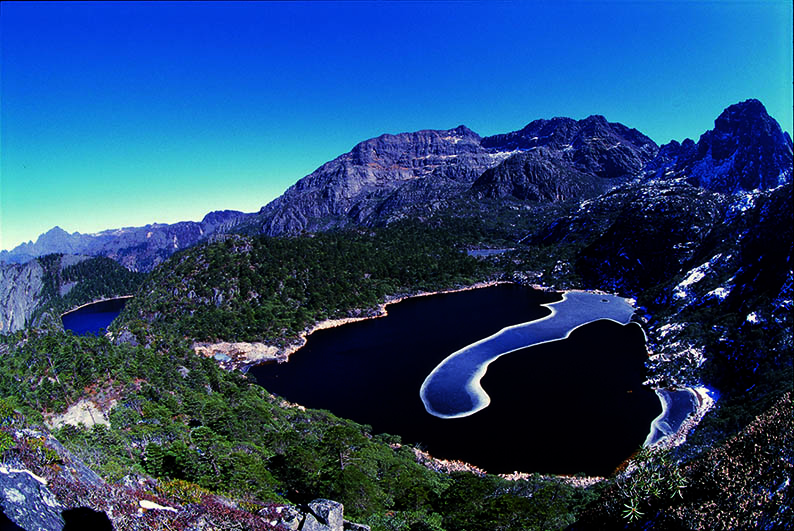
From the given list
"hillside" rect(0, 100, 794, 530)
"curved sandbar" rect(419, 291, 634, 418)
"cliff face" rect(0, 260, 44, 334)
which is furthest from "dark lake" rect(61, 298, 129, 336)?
"curved sandbar" rect(419, 291, 634, 418)

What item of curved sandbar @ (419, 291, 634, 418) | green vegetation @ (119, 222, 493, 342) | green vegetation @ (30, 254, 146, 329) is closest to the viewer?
curved sandbar @ (419, 291, 634, 418)

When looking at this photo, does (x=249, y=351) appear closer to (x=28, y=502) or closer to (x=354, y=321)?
(x=354, y=321)

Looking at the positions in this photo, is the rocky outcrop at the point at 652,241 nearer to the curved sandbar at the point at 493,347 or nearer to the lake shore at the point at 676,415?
the curved sandbar at the point at 493,347

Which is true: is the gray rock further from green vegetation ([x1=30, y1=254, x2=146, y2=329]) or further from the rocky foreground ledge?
green vegetation ([x1=30, y1=254, x2=146, y2=329])

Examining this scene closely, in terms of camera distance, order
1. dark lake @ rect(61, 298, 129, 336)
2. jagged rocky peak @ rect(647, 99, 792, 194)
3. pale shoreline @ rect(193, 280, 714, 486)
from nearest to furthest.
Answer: pale shoreline @ rect(193, 280, 714, 486) → jagged rocky peak @ rect(647, 99, 792, 194) → dark lake @ rect(61, 298, 129, 336)

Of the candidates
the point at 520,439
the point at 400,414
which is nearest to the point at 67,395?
the point at 400,414

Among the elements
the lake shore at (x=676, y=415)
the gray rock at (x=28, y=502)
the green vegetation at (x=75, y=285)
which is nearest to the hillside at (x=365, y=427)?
the gray rock at (x=28, y=502)
